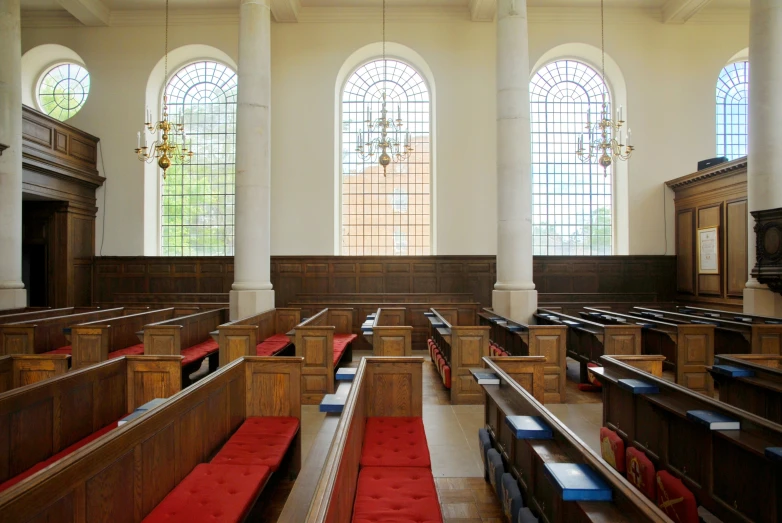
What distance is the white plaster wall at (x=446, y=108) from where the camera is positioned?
49.0 feet

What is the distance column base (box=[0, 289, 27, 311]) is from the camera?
32.7ft

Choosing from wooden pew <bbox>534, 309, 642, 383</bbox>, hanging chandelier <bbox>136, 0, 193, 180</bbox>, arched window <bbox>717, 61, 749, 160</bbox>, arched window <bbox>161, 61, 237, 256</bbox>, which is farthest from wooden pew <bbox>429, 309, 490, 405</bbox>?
arched window <bbox>717, 61, 749, 160</bbox>

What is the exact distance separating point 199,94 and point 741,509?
55.6 ft

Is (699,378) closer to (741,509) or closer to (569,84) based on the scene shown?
(741,509)

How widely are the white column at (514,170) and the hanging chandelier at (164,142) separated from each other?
6.97 m

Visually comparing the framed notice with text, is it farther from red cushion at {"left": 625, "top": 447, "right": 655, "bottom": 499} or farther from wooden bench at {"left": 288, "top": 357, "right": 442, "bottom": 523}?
wooden bench at {"left": 288, "top": 357, "right": 442, "bottom": 523}

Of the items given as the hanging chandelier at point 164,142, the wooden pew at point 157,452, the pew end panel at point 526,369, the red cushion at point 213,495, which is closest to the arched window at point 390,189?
the hanging chandelier at point 164,142

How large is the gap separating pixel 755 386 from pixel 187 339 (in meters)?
7.85

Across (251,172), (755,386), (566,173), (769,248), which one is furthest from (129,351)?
(566,173)

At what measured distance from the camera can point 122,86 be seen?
15.1m

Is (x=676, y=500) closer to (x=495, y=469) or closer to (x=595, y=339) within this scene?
(x=495, y=469)

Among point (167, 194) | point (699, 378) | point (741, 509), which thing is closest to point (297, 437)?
point (741, 509)

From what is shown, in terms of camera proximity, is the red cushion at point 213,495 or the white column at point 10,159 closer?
the red cushion at point 213,495

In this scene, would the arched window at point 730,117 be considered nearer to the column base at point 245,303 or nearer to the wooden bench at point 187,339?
the column base at point 245,303
